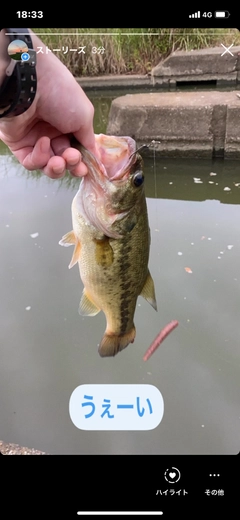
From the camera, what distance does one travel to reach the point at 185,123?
3488 millimetres

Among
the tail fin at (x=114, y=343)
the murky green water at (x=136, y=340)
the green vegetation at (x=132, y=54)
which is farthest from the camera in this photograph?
the green vegetation at (x=132, y=54)

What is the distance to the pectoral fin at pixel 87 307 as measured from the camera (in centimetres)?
119

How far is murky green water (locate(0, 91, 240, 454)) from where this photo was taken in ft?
4.57

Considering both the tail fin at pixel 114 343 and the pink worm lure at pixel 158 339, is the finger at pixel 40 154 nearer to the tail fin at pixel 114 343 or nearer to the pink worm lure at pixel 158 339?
the tail fin at pixel 114 343

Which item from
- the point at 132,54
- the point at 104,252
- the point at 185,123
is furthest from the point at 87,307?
the point at 185,123

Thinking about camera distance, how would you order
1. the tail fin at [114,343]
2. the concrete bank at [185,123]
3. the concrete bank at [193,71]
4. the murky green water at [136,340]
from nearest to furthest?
the tail fin at [114,343] → the murky green water at [136,340] → the concrete bank at [185,123] → the concrete bank at [193,71]

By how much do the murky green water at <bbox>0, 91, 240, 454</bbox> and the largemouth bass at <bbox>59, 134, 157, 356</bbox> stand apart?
0.46 meters

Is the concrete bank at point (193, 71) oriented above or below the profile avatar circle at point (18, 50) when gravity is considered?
below

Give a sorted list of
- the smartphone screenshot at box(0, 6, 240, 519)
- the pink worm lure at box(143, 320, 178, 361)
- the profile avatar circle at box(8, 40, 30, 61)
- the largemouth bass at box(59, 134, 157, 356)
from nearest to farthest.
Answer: the profile avatar circle at box(8, 40, 30, 61) → the smartphone screenshot at box(0, 6, 240, 519) → the largemouth bass at box(59, 134, 157, 356) → the pink worm lure at box(143, 320, 178, 361)

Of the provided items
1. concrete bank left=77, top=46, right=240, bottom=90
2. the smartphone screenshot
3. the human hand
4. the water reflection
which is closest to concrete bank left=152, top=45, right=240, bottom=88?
concrete bank left=77, top=46, right=240, bottom=90

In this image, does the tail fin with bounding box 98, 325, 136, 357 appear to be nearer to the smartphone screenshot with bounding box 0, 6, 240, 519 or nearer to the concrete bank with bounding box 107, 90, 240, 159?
the smartphone screenshot with bounding box 0, 6, 240, 519
